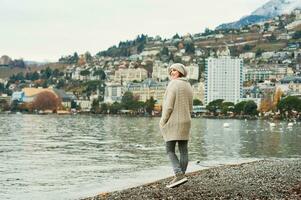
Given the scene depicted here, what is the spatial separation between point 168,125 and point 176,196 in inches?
57.6

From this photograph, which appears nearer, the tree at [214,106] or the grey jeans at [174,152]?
the grey jeans at [174,152]

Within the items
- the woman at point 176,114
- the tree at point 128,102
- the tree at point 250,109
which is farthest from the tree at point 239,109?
the woman at point 176,114

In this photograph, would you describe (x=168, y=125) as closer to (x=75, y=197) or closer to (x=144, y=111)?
(x=75, y=197)

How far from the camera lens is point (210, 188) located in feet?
40.9

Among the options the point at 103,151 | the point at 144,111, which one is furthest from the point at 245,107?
the point at 103,151

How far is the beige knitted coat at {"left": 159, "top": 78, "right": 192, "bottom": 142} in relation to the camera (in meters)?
12.2

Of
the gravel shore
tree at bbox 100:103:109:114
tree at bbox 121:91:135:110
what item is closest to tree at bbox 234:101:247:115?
tree at bbox 121:91:135:110

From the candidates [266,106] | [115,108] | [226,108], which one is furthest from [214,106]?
[115,108]

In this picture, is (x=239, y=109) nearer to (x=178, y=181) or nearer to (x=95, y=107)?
(x=95, y=107)

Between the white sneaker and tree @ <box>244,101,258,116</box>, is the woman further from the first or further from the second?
tree @ <box>244,101,258,116</box>

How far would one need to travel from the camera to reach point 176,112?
12.2 m

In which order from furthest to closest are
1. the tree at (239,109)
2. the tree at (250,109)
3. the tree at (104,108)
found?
the tree at (104,108) < the tree at (239,109) < the tree at (250,109)

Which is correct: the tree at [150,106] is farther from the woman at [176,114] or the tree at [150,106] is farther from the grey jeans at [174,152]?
the woman at [176,114]

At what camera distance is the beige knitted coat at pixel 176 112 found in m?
12.2
